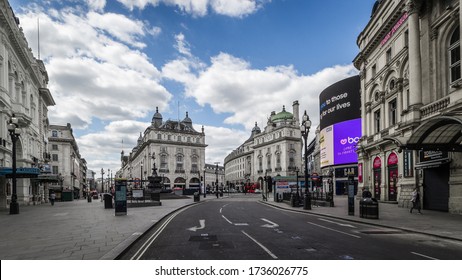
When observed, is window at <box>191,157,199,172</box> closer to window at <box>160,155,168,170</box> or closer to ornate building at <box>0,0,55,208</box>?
window at <box>160,155,168,170</box>

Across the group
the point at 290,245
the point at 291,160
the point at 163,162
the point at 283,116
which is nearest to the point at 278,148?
the point at 291,160

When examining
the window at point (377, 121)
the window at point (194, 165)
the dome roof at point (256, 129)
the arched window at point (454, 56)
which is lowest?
the window at point (194, 165)

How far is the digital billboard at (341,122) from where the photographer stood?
2333 inches

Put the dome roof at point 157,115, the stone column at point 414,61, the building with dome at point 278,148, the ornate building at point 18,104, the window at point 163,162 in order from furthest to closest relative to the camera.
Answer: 1. the dome roof at point 157,115
2. the window at point 163,162
3. the building with dome at point 278,148
4. the ornate building at point 18,104
5. the stone column at point 414,61

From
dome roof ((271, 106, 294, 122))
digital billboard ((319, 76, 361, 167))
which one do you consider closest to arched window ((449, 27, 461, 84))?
digital billboard ((319, 76, 361, 167))

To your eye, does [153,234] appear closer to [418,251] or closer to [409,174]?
[418,251]

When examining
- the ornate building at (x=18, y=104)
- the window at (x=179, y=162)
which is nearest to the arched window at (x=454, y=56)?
the ornate building at (x=18, y=104)

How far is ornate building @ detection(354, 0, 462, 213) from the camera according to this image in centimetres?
1872

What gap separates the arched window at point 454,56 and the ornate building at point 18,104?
3025cm

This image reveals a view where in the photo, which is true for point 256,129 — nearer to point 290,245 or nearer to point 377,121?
point 377,121

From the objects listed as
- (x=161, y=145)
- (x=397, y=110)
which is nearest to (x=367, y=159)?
(x=397, y=110)

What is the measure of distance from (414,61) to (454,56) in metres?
2.81

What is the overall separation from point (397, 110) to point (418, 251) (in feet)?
72.3

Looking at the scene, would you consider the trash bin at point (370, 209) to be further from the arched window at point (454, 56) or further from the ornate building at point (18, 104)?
the ornate building at point (18, 104)
